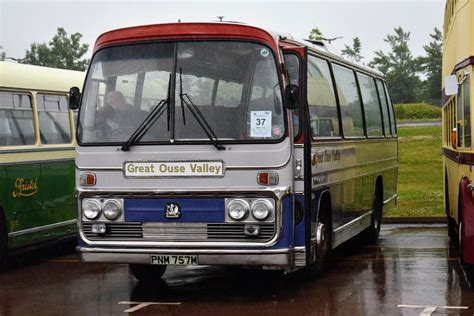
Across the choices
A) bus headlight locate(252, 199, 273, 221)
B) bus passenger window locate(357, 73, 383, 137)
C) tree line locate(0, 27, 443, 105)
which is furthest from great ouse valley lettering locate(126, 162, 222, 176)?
tree line locate(0, 27, 443, 105)

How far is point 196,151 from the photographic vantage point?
33.5ft

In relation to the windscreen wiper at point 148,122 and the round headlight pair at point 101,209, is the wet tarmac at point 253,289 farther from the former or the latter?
the windscreen wiper at point 148,122

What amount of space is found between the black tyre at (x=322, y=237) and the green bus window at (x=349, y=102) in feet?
5.11

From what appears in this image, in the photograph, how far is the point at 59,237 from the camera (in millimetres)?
15250

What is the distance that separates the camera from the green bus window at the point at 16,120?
1368cm

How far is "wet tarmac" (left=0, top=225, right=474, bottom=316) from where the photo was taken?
33.1 feet

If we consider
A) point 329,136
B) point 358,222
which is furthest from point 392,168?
point 329,136

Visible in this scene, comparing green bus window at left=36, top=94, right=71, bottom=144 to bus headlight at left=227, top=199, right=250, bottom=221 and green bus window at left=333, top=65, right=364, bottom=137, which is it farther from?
bus headlight at left=227, top=199, right=250, bottom=221

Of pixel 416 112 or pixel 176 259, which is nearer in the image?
pixel 176 259

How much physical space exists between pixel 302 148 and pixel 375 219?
6181 millimetres

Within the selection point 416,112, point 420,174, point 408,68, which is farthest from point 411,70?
point 420,174

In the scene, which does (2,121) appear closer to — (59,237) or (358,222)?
(59,237)

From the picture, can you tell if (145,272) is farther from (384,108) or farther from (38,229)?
(384,108)

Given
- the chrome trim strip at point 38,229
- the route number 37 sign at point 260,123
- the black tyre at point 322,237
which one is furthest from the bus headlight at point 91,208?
the chrome trim strip at point 38,229
